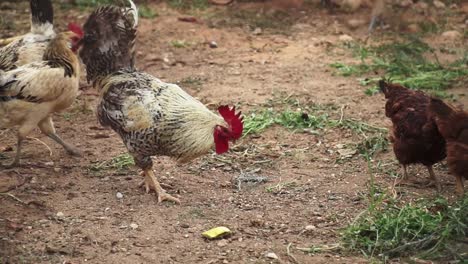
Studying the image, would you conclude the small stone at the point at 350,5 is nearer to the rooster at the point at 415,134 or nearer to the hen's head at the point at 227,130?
the rooster at the point at 415,134

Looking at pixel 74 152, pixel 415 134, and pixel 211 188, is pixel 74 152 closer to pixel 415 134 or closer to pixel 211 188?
pixel 211 188

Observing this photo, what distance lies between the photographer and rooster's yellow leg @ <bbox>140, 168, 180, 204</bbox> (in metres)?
5.27

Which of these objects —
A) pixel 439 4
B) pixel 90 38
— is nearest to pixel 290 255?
pixel 90 38

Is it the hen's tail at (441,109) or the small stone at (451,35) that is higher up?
the hen's tail at (441,109)

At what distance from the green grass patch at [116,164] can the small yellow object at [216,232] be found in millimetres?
1487

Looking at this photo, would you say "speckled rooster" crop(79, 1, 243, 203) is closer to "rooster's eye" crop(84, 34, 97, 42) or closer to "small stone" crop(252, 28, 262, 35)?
"rooster's eye" crop(84, 34, 97, 42)

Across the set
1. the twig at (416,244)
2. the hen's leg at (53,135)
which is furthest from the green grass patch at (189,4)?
the twig at (416,244)

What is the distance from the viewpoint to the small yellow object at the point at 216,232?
183 inches

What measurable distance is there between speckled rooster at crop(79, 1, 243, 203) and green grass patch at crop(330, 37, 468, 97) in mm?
2843

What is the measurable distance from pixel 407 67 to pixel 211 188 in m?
3.46

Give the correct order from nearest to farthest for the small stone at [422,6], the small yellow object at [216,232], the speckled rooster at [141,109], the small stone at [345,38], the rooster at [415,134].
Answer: the small yellow object at [216,232] → the speckled rooster at [141,109] → the rooster at [415,134] → the small stone at [345,38] → the small stone at [422,6]

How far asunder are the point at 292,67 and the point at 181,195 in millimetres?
3351

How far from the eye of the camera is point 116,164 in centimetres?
596

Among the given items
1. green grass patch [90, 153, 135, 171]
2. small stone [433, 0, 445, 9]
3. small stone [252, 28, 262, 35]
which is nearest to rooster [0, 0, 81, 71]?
green grass patch [90, 153, 135, 171]
